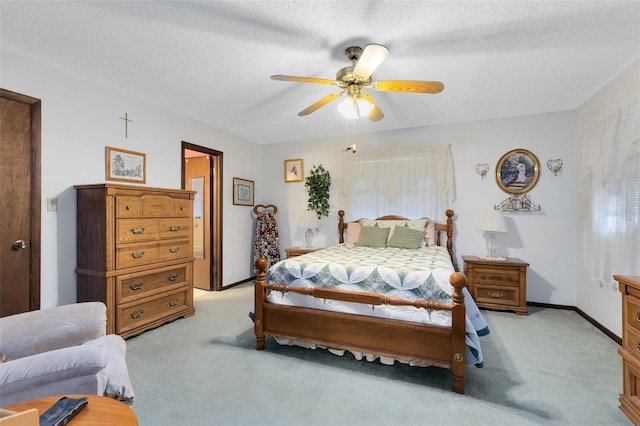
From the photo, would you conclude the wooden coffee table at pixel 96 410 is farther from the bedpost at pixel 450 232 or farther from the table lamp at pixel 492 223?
the bedpost at pixel 450 232

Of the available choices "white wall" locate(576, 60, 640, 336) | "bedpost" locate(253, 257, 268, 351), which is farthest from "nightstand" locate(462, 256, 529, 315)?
"bedpost" locate(253, 257, 268, 351)

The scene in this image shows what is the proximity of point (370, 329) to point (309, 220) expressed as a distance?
2610mm

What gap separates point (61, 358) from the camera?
1.12m

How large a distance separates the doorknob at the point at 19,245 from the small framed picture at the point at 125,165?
88cm

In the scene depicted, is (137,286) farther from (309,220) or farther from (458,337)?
(458,337)

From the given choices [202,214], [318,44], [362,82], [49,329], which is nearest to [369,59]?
[362,82]

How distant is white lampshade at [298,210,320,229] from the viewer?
468 centimetres

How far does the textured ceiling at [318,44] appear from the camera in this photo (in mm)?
1871

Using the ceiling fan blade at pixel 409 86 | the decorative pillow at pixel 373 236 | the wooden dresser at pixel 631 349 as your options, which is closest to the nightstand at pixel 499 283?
the decorative pillow at pixel 373 236

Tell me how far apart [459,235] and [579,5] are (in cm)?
288

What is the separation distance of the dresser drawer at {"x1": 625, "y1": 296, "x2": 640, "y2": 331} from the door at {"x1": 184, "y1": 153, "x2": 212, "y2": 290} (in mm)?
4485

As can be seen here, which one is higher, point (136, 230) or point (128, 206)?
point (128, 206)

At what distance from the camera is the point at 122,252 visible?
2.76 m

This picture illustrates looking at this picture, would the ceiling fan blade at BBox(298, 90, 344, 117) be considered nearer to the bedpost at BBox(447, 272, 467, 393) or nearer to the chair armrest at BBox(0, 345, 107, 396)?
the bedpost at BBox(447, 272, 467, 393)
